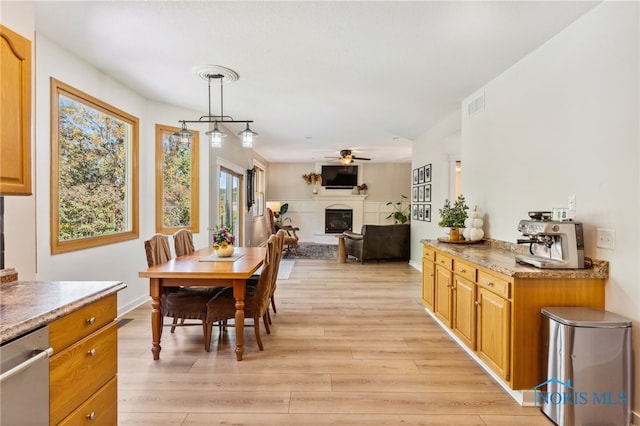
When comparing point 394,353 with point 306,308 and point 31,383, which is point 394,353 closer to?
point 306,308

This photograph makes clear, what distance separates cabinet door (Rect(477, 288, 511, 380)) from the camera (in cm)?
216

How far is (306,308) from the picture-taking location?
13.1 feet

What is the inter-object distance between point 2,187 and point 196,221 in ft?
11.1

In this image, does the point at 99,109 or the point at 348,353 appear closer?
the point at 348,353

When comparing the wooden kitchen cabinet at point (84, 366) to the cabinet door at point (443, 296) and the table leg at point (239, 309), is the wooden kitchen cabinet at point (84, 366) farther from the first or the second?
the cabinet door at point (443, 296)

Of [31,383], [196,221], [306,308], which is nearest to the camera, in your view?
[31,383]

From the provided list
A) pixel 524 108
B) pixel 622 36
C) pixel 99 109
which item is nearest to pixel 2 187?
pixel 99 109

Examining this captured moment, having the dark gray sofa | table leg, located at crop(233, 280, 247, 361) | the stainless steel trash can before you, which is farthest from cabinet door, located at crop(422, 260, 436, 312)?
the dark gray sofa

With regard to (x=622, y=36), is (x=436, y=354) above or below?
below

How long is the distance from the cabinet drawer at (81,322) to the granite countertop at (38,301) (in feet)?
0.11

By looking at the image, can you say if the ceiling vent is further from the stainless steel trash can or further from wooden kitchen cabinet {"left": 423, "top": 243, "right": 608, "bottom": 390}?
the stainless steel trash can

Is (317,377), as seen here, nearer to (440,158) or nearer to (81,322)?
(81,322)

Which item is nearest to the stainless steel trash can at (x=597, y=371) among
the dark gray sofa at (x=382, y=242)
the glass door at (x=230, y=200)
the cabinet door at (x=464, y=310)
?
the cabinet door at (x=464, y=310)

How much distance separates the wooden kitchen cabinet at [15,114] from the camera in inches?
56.6
